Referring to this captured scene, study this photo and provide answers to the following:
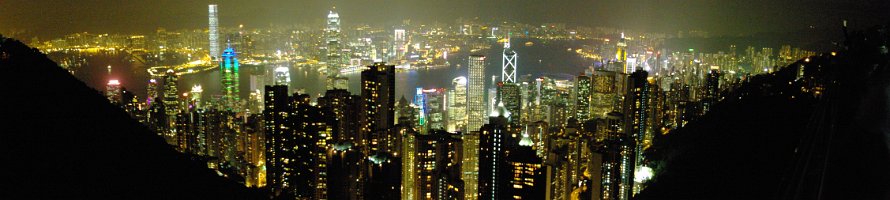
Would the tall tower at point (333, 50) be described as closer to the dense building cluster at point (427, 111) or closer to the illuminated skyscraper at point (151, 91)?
the dense building cluster at point (427, 111)

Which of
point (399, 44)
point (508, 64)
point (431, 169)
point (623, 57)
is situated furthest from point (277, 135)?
point (623, 57)

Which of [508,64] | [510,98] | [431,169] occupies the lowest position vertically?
[431,169]

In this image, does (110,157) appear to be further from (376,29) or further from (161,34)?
(376,29)

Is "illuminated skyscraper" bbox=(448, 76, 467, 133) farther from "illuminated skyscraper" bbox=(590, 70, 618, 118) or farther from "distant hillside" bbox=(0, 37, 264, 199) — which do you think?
"distant hillside" bbox=(0, 37, 264, 199)

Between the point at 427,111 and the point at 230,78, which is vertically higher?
the point at 230,78

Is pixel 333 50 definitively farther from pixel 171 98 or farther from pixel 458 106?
pixel 171 98

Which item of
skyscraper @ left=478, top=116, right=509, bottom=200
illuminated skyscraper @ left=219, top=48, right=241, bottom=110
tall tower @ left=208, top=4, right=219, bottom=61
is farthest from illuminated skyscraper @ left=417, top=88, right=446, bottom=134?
tall tower @ left=208, top=4, right=219, bottom=61

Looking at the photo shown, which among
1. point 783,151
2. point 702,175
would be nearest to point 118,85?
point 702,175

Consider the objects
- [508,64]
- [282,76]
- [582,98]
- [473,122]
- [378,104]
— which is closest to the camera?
[378,104]
